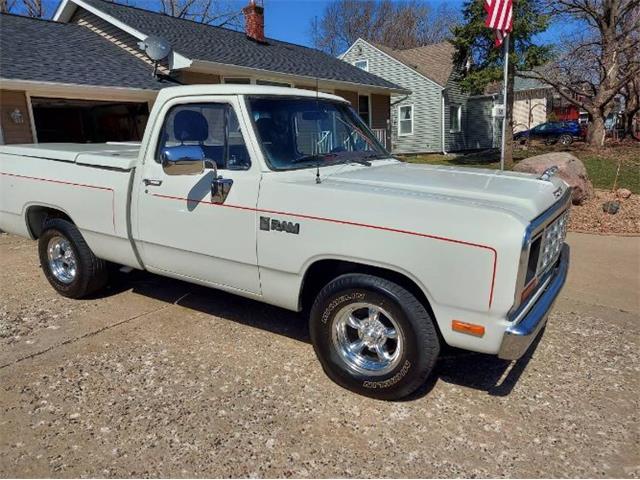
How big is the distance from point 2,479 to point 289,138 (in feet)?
9.03

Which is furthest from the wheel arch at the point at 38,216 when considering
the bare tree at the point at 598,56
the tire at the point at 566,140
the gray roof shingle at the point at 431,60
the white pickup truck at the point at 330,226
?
the tire at the point at 566,140

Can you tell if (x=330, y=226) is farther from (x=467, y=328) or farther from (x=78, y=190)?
(x=78, y=190)

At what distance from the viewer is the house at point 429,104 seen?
84.1 ft

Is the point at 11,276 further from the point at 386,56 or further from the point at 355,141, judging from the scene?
the point at 386,56

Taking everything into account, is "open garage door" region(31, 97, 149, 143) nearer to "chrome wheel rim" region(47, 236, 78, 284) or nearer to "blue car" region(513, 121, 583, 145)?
"chrome wheel rim" region(47, 236, 78, 284)

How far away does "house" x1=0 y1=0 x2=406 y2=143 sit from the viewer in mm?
10422

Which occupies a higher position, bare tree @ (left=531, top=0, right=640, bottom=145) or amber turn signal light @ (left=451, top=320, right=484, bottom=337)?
bare tree @ (left=531, top=0, right=640, bottom=145)

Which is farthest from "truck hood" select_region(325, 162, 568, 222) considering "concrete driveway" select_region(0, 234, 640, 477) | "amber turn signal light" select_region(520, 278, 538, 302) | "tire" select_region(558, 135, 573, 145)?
"tire" select_region(558, 135, 573, 145)

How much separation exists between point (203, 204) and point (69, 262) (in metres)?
2.25

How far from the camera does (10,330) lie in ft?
14.8

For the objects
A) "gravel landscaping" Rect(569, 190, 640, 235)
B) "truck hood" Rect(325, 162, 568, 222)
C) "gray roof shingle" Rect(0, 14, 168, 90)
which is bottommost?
"gravel landscaping" Rect(569, 190, 640, 235)

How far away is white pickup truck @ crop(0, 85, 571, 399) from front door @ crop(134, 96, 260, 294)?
0.04 ft

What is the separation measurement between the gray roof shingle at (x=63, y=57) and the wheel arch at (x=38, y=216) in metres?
5.71

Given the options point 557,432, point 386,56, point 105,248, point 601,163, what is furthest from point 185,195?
point 386,56
